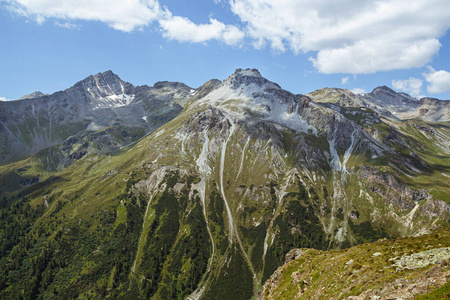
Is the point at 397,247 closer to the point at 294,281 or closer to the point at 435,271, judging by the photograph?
the point at 435,271

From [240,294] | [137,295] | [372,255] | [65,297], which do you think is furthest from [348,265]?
[65,297]

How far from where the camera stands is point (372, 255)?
5172 cm

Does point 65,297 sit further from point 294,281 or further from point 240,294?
point 294,281

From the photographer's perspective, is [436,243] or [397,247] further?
[397,247]

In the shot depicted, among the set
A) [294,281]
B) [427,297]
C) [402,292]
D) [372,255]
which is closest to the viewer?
[427,297]

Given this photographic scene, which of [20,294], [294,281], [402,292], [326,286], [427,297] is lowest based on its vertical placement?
[20,294]

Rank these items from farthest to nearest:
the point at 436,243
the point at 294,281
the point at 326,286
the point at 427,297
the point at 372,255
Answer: the point at 294,281 < the point at 372,255 < the point at 326,286 < the point at 436,243 < the point at 427,297

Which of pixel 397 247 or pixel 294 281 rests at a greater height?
pixel 397 247

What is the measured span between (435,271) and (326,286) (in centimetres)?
2106

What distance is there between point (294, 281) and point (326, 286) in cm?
1518

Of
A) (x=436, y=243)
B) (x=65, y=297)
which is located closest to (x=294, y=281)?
(x=436, y=243)

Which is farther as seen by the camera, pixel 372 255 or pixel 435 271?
pixel 372 255

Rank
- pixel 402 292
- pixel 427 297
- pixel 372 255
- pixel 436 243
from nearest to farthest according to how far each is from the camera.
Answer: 1. pixel 427 297
2. pixel 402 292
3. pixel 436 243
4. pixel 372 255

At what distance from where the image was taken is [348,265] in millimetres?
51750
